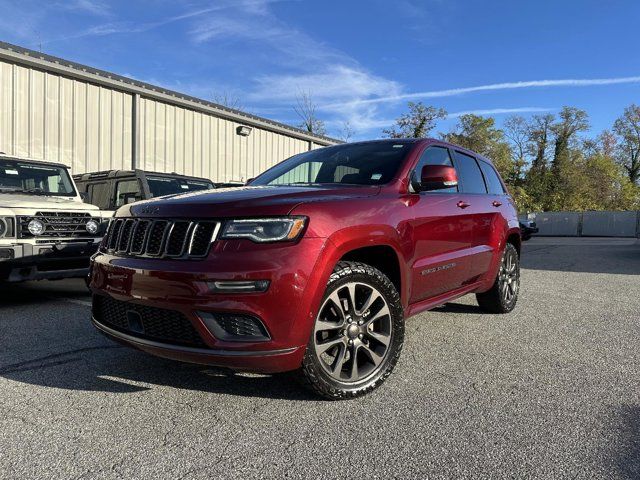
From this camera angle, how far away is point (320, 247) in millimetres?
2613

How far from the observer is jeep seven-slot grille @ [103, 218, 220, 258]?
258cm

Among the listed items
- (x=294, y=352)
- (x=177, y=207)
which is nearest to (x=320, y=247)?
(x=294, y=352)

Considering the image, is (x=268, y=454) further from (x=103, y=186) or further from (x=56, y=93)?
(x=56, y=93)

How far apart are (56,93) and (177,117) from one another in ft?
11.1

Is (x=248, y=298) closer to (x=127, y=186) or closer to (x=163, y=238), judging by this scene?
(x=163, y=238)

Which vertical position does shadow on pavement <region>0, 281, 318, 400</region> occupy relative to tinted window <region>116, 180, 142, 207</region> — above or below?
below

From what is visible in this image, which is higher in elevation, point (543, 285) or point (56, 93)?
point (56, 93)

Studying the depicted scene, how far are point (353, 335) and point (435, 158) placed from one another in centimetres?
189

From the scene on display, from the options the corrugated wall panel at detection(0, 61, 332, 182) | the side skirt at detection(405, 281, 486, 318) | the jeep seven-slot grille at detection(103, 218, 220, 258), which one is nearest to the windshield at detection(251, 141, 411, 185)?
the side skirt at detection(405, 281, 486, 318)

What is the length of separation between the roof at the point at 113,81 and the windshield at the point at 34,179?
426cm

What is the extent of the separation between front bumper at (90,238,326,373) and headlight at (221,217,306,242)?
0.15 feet

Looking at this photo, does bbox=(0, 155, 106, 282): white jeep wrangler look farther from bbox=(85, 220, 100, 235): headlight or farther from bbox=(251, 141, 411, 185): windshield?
bbox=(251, 141, 411, 185): windshield

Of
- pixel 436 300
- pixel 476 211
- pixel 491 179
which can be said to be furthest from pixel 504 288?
pixel 436 300

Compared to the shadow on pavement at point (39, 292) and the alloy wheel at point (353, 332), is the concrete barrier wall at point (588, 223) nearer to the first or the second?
the shadow on pavement at point (39, 292)
